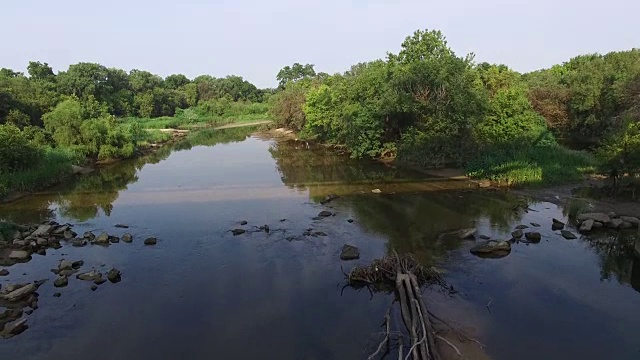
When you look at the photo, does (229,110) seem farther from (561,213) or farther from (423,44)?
(561,213)

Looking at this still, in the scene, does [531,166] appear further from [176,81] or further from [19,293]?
[176,81]

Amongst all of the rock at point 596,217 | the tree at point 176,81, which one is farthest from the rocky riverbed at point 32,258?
the tree at point 176,81

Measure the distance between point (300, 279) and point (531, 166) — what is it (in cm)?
2270

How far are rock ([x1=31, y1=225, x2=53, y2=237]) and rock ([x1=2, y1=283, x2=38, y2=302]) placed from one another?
698 cm

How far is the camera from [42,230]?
953 inches

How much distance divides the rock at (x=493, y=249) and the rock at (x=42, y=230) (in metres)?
23.0

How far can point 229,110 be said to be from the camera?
381 feet

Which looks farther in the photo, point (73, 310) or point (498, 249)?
point (498, 249)

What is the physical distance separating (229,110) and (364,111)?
7934 cm

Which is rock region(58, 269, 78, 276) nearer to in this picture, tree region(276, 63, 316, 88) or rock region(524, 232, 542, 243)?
rock region(524, 232, 542, 243)

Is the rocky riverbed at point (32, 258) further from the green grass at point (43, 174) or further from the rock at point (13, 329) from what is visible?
the green grass at point (43, 174)

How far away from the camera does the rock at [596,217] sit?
23.4m

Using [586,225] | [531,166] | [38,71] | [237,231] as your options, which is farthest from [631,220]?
[38,71]

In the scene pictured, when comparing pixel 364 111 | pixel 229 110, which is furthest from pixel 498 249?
pixel 229 110
